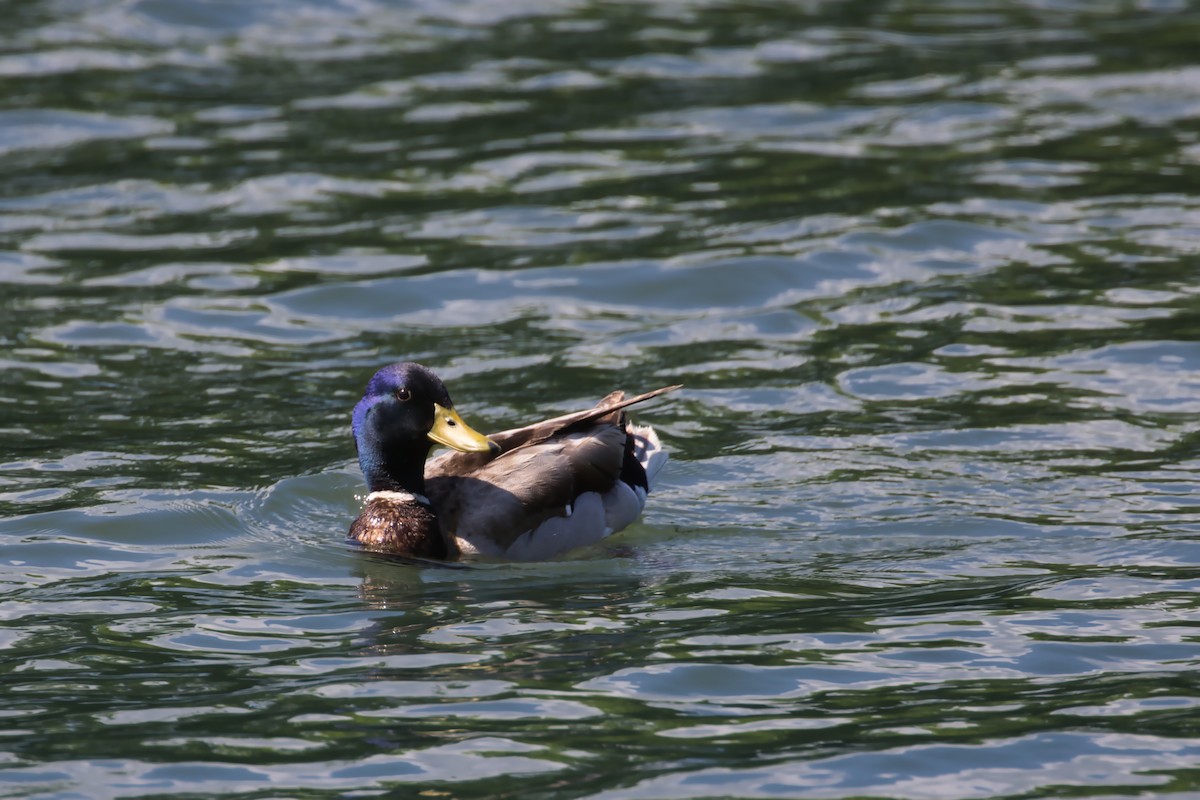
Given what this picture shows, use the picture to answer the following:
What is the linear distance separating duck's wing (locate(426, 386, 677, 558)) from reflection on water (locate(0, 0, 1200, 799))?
0.24 metres

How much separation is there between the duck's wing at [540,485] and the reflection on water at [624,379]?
0.24 meters

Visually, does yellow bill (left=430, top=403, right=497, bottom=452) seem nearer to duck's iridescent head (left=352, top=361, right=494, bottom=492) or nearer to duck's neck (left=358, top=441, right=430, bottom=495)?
duck's iridescent head (left=352, top=361, right=494, bottom=492)

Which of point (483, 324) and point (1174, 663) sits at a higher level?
point (483, 324)

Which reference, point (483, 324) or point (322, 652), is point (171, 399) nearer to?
point (483, 324)

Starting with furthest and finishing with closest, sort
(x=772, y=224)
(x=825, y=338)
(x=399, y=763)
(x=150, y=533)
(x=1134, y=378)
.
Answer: (x=772, y=224), (x=825, y=338), (x=1134, y=378), (x=150, y=533), (x=399, y=763)

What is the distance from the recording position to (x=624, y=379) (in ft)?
37.3

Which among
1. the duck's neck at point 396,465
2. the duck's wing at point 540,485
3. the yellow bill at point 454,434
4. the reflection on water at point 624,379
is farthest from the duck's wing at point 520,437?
the reflection on water at point 624,379

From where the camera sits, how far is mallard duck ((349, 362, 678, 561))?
29.3 ft

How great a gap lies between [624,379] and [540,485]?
2.40 m

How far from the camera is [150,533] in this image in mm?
9133

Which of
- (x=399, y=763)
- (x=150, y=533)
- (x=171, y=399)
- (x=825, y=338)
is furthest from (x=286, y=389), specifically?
(x=399, y=763)

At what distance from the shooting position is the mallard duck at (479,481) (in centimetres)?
895

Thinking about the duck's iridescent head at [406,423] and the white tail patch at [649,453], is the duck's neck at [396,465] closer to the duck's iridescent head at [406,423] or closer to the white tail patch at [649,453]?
the duck's iridescent head at [406,423]

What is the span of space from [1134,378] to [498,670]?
5.40m
